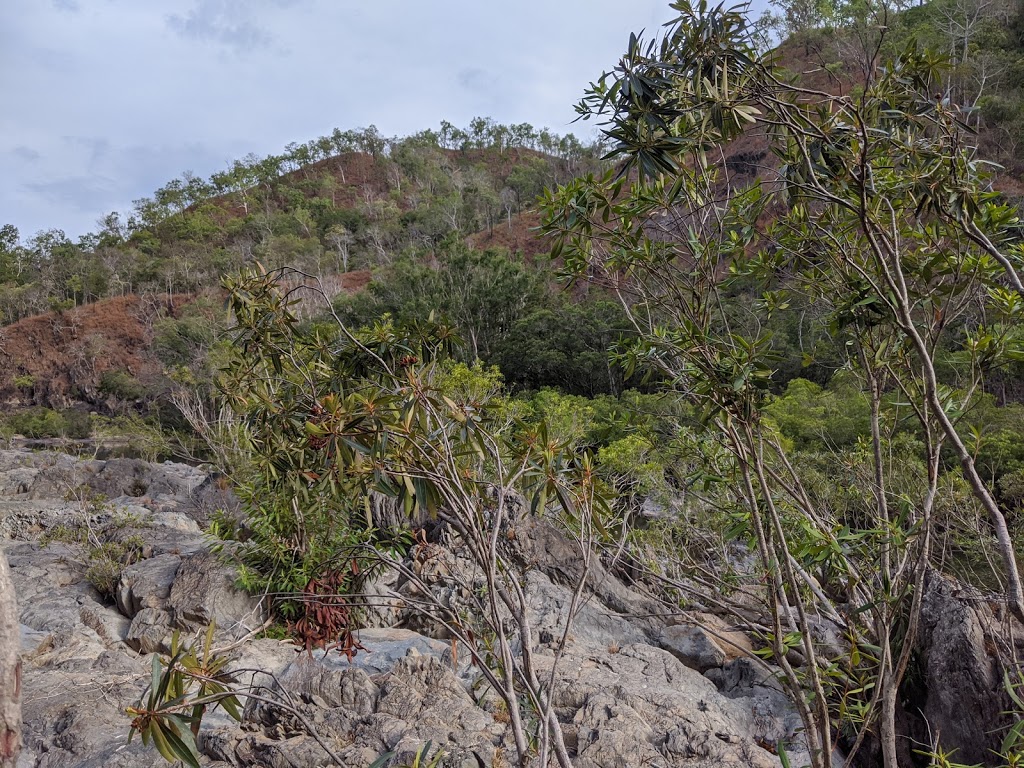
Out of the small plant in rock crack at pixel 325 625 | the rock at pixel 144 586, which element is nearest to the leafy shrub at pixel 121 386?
the rock at pixel 144 586

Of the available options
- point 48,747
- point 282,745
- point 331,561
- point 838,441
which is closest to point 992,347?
point 331,561

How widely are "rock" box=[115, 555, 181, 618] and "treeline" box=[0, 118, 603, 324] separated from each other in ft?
71.0

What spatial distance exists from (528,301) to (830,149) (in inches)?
865

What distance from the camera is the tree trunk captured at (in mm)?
1573

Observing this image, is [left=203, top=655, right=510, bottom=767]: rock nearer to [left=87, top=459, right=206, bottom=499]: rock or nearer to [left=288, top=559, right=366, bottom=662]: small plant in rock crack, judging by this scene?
[left=288, top=559, right=366, bottom=662]: small plant in rock crack

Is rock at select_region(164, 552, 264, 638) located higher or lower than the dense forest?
lower

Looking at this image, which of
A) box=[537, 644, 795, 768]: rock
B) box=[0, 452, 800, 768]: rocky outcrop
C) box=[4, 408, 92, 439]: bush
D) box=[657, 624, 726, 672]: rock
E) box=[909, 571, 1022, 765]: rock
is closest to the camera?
box=[0, 452, 800, 768]: rocky outcrop

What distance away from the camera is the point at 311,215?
5000cm

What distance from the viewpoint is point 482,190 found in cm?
4750

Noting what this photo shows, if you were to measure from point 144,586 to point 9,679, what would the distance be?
5268mm

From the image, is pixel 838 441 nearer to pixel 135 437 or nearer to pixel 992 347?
pixel 992 347

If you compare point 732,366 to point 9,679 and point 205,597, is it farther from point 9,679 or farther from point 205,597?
point 205,597

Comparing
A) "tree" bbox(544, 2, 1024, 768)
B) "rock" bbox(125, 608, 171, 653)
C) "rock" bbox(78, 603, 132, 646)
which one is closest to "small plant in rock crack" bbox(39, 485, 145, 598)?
"rock" bbox(78, 603, 132, 646)

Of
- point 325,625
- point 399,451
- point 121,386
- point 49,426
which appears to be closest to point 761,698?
point 325,625
